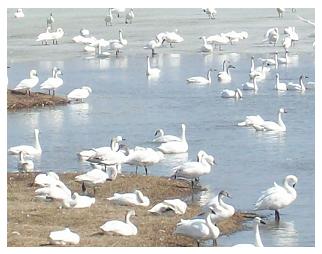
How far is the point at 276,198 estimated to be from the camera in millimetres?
12656

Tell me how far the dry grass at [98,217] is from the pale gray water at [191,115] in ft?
1.82

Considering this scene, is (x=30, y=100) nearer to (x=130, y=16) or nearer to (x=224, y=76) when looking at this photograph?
(x=224, y=76)

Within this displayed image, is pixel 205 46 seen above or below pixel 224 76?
above

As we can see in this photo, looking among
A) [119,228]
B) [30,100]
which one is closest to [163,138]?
[30,100]

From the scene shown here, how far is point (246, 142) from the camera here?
16688mm

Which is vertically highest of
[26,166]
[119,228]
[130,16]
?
[119,228]

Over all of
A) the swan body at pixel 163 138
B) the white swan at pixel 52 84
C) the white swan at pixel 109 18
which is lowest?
the white swan at pixel 52 84

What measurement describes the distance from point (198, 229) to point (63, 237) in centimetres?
142

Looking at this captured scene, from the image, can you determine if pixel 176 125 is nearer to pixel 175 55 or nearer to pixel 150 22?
pixel 175 55

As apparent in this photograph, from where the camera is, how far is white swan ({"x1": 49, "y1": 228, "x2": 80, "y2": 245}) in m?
10.8

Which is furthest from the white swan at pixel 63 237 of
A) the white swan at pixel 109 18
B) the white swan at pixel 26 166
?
the white swan at pixel 109 18

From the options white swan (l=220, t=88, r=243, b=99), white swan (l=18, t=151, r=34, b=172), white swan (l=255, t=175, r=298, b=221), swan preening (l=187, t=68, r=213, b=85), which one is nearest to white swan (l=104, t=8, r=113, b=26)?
swan preening (l=187, t=68, r=213, b=85)

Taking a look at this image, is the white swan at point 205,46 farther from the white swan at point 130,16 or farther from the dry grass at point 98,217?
the dry grass at point 98,217

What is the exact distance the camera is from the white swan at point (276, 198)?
1262cm
